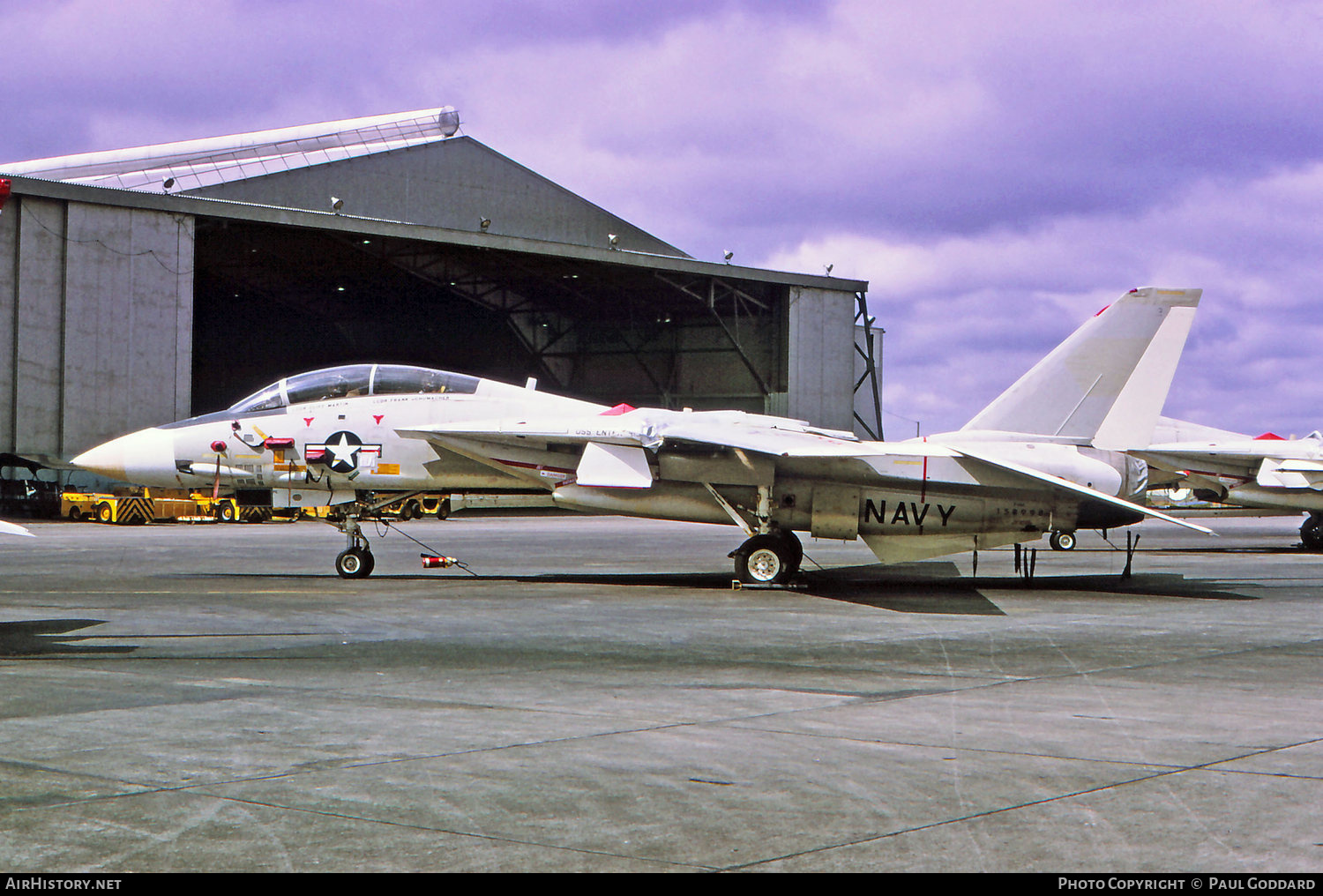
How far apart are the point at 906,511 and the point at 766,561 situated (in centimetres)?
217

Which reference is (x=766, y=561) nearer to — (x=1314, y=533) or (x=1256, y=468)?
(x=1256, y=468)

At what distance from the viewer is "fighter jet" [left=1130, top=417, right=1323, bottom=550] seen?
2648 cm

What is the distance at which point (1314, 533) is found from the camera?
2902cm

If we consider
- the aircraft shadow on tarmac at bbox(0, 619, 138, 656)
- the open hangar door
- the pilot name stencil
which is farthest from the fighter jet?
the open hangar door

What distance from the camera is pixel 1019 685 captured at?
333 inches

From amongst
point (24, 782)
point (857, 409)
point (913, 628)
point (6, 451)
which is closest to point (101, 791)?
point (24, 782)

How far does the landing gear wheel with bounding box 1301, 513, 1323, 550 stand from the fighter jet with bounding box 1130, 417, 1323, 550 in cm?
2

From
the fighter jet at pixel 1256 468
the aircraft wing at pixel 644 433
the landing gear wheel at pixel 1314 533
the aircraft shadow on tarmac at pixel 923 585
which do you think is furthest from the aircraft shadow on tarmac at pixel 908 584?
the landing gear wheel at pixel 1314 533

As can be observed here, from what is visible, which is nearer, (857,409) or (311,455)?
(311,455)

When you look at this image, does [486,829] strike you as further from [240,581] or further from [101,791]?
[240,581]

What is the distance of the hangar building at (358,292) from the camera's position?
131 ft

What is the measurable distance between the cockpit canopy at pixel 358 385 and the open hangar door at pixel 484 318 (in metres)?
27.6

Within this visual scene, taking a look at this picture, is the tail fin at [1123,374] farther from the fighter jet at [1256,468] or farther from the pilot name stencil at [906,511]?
the fighter jet at [1256,468]

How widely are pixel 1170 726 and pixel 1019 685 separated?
1.72 meters
